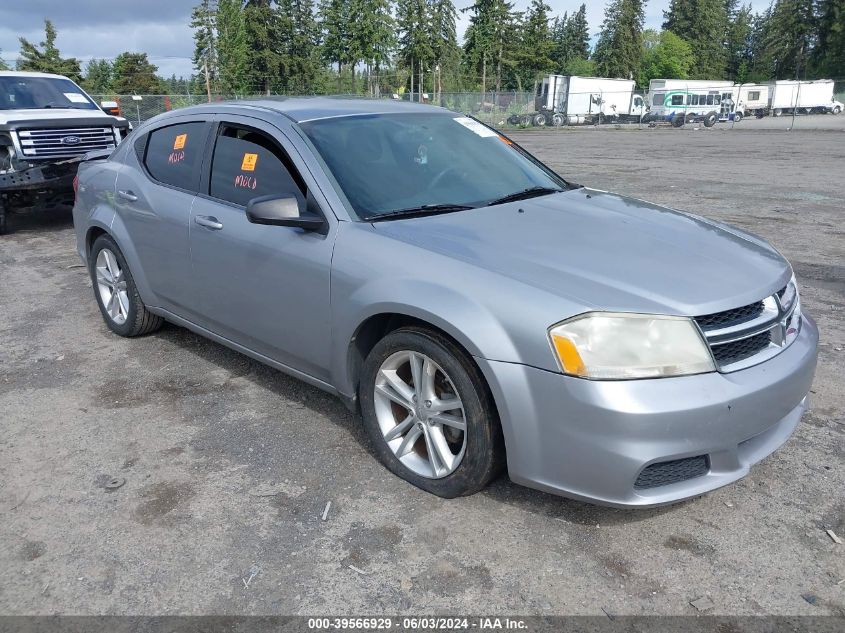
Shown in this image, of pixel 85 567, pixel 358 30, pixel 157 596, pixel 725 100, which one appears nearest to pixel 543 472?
pixel 157 596

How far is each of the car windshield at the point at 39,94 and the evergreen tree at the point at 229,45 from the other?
43485 mm

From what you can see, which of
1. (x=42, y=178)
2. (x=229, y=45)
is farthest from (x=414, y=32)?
(x=42, y=178)

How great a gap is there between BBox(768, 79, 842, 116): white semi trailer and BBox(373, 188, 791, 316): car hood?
58.8 metres

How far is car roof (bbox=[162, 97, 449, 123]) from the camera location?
3.88m

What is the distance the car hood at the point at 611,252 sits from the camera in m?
2.68

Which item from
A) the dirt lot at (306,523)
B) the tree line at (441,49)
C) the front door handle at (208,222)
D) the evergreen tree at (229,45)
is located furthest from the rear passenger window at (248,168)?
the evergreen tree at (229,45)

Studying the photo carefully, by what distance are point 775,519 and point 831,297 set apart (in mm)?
3621

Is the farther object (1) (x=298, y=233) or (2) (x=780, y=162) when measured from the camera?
(2) (x=780, y=162)

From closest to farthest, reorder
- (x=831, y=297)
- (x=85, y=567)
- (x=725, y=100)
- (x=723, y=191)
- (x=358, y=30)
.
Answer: (x=85, y=567) → (x=831, y=297) → (x=723, y=191) → (x=725, y=100) → (x=358, y=30)

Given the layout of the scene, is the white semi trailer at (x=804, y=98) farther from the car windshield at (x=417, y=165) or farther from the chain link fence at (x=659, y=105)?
the car windshield at (x=417, y=165)

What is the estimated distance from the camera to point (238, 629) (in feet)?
7.83

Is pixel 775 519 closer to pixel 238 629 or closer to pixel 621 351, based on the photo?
pixel 621 351

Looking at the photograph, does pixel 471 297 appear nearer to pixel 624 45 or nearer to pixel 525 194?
pixel 525 194

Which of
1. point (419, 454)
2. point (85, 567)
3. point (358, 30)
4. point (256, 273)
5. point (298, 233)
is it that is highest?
point (358, 30)
